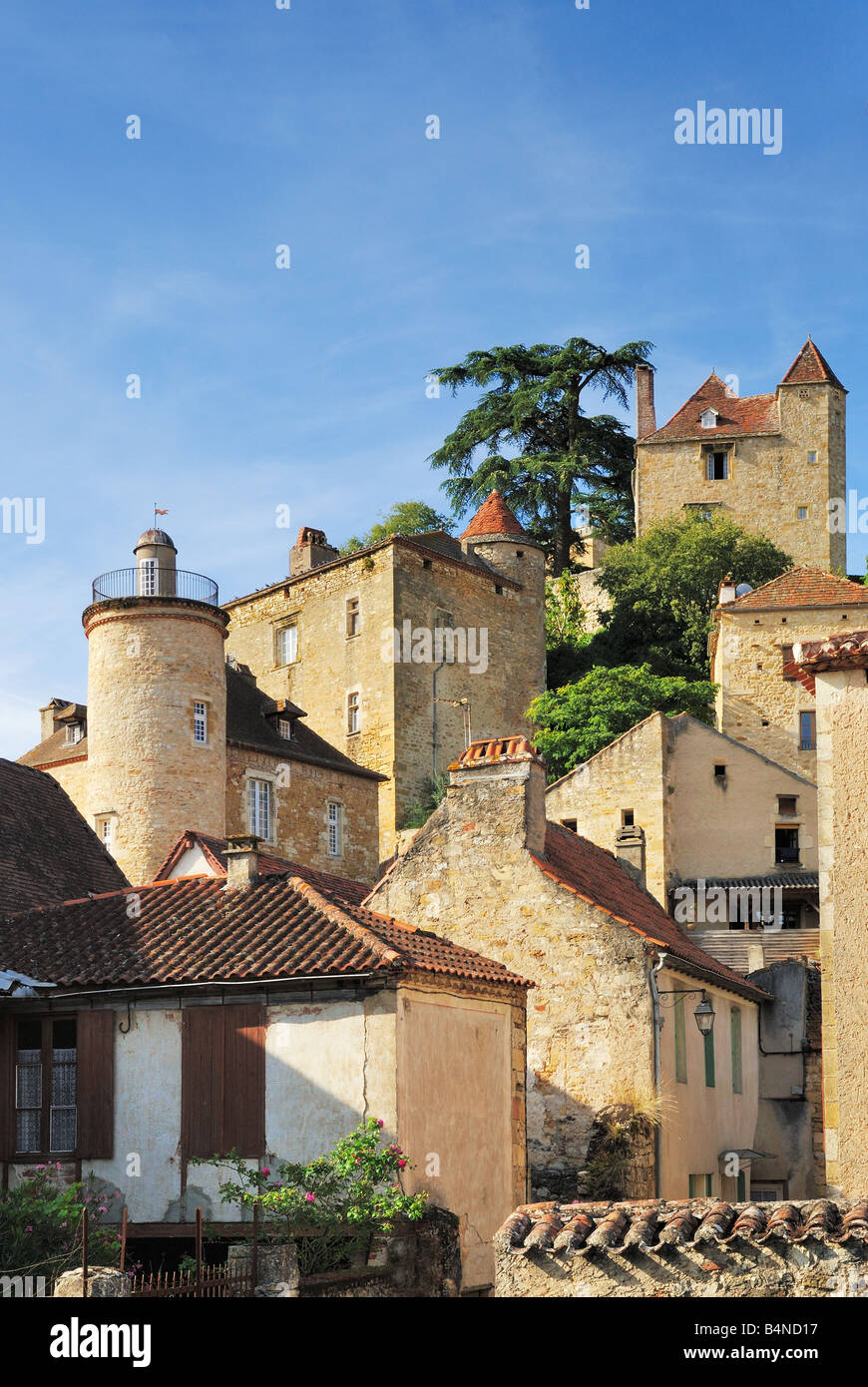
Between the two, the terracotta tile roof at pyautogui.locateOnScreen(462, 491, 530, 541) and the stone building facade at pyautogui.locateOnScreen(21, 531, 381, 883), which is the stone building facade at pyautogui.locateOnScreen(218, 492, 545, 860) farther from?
the stone building facade at pyautogui.locateOnScreen(21, 531, 381, 883)

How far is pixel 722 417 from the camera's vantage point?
64.3m

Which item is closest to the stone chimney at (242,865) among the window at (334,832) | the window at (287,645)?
the window at (334,832)

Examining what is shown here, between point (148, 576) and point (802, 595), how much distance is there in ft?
62.0

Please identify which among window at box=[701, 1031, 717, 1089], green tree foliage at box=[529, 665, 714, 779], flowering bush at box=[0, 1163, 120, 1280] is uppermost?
green tree foliage at box=[529, 665, 714, 779]

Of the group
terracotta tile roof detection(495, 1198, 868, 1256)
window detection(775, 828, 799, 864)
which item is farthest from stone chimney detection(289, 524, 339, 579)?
terracotta tile roof detection(495, 1198, 868, 1256)

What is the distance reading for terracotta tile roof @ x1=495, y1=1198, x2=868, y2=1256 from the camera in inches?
368

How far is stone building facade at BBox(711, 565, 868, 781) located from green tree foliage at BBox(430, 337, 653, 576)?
1627cm

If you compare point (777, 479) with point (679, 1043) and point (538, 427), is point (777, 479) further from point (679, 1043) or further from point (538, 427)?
point (679, 1043)

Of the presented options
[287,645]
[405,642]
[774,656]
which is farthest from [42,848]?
[287,645]

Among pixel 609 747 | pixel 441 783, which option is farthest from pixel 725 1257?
pixel 441 783

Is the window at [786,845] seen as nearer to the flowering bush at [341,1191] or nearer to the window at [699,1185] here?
the window at [699,1185]

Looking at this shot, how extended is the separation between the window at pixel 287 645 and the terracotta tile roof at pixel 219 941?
107ft

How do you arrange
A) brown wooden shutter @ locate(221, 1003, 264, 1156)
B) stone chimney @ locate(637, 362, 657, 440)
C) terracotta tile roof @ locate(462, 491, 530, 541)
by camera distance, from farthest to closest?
stone chimney @ locate(637, 362, 657, 440) → terracotta tile roof @ locate(462, 491, 530, 541) → brown wooden shutter @ locate(221, 1003, 264, 1156)
